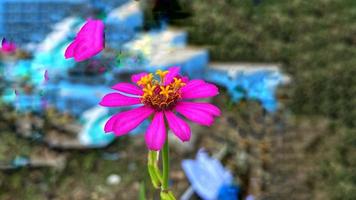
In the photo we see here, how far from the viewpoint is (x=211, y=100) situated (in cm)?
240

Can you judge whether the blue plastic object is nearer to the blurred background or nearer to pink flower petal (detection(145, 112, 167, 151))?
the blurred background

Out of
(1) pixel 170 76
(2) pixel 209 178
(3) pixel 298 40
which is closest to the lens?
(1) pixel 170 76

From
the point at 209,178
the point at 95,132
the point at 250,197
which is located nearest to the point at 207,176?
the point at 209,178

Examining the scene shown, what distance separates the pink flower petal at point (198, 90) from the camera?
0.63 metres

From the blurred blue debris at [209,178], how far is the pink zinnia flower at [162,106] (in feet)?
4.02

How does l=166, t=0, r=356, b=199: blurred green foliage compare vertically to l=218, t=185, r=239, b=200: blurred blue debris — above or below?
above

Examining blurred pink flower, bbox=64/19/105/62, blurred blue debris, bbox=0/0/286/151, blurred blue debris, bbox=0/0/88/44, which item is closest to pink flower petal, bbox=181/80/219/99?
blurred pink flower, bbox=64/19/105/62

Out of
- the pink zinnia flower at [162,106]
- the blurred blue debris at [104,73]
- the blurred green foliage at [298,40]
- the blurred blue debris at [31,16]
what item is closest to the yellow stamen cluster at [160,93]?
the pink zinnia flower at [162,106]

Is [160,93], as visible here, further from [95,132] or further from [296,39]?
[296,39]

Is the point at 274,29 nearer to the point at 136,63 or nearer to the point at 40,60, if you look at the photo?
the point at 136,63

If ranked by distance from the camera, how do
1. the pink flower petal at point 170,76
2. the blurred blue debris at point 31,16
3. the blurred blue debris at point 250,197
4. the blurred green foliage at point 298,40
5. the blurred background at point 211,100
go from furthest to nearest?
1. the blurred green foliage at point 298,40
2. the blurred blue debris at point 31,16
3. the blurred background at point 211,100
4. the blurred blue debris at point 250,197
5. the pink flower petal at point 170,76

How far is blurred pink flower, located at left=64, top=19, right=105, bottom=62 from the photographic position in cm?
58

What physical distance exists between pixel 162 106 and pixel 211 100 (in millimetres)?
1775

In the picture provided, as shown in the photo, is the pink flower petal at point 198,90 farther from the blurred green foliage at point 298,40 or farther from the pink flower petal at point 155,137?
the blurred green foliage at point 298,40
